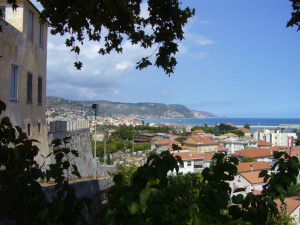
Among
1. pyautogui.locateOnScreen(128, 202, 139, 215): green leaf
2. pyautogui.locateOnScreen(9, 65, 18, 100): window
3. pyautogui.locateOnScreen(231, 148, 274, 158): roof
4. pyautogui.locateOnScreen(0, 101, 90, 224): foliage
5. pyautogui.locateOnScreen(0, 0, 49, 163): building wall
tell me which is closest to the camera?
pyautogui.locateOnScreen(0, 101, 90, 224): foliage

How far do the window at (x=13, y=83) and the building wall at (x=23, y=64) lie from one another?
11cm

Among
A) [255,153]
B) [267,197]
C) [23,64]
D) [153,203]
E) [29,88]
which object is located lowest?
[255,153]

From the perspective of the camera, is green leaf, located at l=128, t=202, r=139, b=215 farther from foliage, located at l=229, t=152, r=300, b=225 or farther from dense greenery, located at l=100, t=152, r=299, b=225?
foliage, located at l=229, t=152, r=300, b=225

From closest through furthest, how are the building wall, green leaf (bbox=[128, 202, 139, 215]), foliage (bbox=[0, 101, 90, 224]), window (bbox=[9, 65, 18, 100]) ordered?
foliage (bbox=[0, 101, 90, 224]), green leaf (bbox=[128, 202, 139, 215]), the building wall, window (bbox=[9, 65, 18, 100])

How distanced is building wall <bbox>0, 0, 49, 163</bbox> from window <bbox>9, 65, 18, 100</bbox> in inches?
4.5

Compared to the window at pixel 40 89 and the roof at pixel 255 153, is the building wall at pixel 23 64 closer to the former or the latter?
Result: the window at pixel 40 89

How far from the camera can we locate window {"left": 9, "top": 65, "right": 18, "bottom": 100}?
8750 millimetres

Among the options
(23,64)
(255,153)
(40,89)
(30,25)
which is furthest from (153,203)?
(255,153)

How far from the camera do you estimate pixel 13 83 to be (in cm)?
888

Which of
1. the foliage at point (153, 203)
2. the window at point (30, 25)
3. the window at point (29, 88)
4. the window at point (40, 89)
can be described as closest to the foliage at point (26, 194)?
the foliage at point (153, 203)

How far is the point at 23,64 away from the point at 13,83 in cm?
95

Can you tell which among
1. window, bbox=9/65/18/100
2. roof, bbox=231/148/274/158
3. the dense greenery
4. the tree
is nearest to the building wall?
window, bbox=9/65/18/100

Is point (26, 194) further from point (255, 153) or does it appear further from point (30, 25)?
point (255, 153)

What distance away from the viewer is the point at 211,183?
6.41ft
